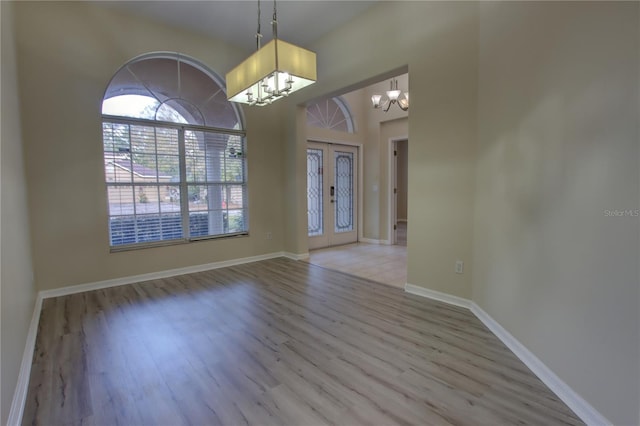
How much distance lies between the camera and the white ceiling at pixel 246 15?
3.60 m

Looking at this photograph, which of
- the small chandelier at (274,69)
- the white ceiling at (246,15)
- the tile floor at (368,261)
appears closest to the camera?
the small chandelier at (274,69)

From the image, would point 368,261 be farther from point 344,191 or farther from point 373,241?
point 344,191

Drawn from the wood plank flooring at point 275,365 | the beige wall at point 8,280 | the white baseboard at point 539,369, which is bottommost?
the wood plank flooring at point 275,365

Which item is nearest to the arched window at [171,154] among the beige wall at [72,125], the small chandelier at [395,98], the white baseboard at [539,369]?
the beige wall at [72,125]

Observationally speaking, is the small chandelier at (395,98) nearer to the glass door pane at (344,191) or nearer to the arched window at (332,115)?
the arched window at (332,115)

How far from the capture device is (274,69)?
2.34m

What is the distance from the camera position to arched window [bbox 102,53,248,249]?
3824 mm

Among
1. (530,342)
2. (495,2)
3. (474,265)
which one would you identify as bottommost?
(530,342)

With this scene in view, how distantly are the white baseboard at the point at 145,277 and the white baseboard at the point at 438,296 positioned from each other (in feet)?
8.46

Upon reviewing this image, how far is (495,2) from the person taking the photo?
247 centimetres

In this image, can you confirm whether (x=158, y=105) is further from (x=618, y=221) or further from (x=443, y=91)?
(x=618, y=221)

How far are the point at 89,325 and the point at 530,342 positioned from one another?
3.51 meters

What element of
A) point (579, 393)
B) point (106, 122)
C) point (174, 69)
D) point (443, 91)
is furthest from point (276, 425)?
point (174, 69)

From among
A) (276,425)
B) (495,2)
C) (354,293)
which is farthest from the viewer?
(354,293)
